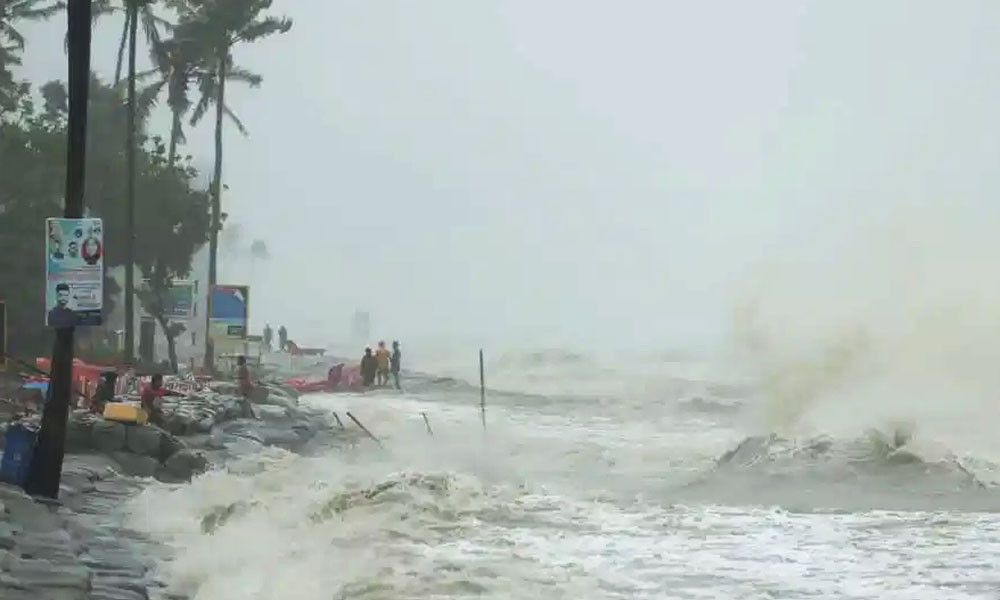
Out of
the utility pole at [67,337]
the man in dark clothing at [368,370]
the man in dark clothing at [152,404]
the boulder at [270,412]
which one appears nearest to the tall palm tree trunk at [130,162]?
the boulder at [270,412]

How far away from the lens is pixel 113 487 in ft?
47.7

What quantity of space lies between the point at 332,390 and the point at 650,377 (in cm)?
1725

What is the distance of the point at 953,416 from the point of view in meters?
24.1

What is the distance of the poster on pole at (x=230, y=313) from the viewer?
1152 inches

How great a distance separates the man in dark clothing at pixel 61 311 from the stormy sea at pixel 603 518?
2119 millimetres

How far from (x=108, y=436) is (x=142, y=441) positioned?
0.47m

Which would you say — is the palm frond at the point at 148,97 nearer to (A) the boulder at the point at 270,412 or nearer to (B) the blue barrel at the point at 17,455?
(A) the boulder at the point at 270,412

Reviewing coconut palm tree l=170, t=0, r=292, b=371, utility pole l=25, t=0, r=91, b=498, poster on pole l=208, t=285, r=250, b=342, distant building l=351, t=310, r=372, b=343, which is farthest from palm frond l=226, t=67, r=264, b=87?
distant building l=351, t=310, r=372, b=343

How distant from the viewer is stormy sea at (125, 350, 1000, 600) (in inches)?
357

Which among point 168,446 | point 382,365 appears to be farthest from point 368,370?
point 168,446

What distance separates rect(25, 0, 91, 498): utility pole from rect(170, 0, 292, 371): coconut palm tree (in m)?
24.3

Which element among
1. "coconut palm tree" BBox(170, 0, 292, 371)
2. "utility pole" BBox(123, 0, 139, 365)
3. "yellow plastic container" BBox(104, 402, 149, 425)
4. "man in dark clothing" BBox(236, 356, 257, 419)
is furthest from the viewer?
"coconut palm tree" BBox(170, 0, 292, 371)

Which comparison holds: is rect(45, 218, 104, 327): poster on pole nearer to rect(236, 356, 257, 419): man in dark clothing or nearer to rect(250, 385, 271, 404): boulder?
rect(236, 356, 257, 419): man in dark clothing

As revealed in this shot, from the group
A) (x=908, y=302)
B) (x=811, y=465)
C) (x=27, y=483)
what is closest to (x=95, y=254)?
(x=27, y=483)
